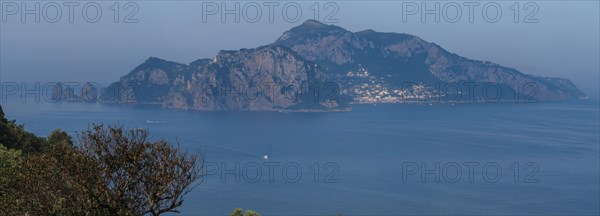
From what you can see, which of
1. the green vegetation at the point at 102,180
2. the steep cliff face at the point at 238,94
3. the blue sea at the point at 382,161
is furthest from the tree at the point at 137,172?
the steep cliff face at the point at 238,94

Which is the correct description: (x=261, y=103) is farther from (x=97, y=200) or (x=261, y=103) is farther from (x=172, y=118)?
(x=97, y=200)

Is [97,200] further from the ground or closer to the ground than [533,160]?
further from the ground

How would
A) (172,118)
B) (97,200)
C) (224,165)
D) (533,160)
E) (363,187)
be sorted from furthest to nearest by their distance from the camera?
(172,118) → (533,160) → (224,165) → (363,187) → (97,200)

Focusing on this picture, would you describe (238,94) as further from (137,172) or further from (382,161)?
(137,172)

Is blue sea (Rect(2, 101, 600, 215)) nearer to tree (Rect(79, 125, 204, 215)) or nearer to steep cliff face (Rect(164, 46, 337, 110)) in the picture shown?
tree (Rect(79, 125, 204, 215))

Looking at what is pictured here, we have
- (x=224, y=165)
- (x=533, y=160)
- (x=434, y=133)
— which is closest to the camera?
(x=224, y=165)

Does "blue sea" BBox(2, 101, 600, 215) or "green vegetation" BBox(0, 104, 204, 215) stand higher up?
"green vegetation" BBox(0, 104, 204, 215)

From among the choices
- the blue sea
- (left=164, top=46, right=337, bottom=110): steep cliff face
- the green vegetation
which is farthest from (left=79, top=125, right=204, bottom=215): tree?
(left=164, top=46, right=337, bottom=110): steep cliff face

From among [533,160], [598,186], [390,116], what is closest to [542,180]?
[598,186]
